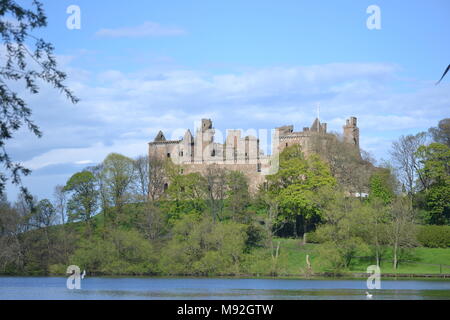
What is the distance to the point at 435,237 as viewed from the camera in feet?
189

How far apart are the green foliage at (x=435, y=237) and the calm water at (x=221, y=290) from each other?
11224mm

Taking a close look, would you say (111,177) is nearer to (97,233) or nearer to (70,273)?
(97,233)

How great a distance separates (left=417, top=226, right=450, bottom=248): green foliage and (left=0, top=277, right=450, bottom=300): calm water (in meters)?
11.2

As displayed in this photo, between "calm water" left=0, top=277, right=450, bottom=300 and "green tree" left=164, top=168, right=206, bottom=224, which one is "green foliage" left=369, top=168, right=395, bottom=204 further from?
"calm water" left=0, top=277, right=450, bottom=300

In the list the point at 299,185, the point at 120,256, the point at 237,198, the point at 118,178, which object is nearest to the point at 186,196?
the point at 118,178

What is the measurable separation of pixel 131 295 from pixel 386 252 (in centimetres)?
2651

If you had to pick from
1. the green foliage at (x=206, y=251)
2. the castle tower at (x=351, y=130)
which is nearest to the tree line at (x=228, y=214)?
the green foliage at (x=206, y=251)

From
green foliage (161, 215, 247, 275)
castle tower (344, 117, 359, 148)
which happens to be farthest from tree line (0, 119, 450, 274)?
castle tower (344, 117, 359, 148)

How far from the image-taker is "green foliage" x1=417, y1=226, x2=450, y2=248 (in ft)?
188

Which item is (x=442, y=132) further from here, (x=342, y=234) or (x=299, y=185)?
(x=342, y=234)

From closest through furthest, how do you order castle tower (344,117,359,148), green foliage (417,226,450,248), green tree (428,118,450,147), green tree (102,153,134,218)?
green foliage (417,226,450,248) → green tree (102,153,134,218) → green tree (428,118,450,147) → castle tower (344,117,359,148)

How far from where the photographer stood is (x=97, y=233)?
202 ft

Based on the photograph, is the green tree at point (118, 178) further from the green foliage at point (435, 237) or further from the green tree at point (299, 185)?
the green foliage at point (435, 237)

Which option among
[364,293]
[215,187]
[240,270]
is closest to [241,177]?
[215,187]
